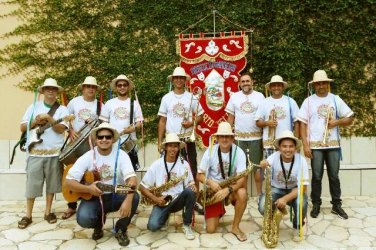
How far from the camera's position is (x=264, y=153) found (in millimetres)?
5285

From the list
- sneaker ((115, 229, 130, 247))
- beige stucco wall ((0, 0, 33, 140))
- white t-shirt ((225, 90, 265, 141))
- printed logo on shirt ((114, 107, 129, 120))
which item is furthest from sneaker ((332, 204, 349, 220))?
beige stucco wall ((0, 0, 33, 140))

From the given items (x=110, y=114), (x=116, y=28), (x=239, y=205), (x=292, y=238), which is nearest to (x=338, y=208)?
(x=292, y=238)

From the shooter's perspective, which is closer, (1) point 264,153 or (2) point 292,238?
(2) point 292,238

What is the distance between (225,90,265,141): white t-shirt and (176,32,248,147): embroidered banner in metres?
0.76

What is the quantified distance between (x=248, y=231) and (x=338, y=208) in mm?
1351

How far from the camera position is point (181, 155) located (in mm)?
4863

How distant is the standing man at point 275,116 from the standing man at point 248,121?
0.09 m

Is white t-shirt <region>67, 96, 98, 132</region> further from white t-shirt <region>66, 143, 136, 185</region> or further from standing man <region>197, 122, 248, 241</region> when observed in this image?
standing man <region>197, 122, 248, 241</region>

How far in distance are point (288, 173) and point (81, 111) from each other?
107 inches

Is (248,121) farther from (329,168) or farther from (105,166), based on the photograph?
(105,166)

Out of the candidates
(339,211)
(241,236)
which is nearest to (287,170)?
(241,236)

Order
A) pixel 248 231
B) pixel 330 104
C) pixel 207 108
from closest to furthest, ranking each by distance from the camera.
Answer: pixel 248 231 → pixel 330 104 → pixel 207 108

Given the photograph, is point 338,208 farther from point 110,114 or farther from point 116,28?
point 116,28

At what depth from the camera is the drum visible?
4.74m
